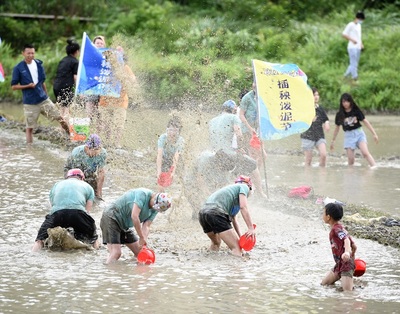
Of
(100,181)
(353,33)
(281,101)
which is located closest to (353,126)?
(281,101)

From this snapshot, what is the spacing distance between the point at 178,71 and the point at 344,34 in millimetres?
4376

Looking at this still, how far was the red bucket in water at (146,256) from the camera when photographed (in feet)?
34.5

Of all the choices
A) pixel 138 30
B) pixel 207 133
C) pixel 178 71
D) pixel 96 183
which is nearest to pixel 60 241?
pixel 96 183

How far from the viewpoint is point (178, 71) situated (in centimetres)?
2425

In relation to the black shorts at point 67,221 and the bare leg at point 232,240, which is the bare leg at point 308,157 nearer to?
the bare leg at point 232,240

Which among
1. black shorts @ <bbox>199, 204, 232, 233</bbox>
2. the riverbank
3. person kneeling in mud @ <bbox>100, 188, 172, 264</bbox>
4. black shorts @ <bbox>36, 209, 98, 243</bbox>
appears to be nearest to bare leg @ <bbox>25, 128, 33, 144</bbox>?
the riverbank

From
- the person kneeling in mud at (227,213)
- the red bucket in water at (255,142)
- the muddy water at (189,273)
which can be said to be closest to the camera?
the muddy water at (189,273)

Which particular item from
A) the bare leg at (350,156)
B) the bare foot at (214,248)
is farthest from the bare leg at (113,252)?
the bare leg at (350,156)

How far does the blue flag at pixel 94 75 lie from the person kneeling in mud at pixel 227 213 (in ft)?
20.7

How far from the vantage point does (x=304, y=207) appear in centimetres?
1341

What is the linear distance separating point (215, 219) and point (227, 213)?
173mm

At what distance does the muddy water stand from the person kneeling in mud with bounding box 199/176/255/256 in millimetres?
223

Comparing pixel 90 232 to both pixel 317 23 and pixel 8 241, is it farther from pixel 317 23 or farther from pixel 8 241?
pixel 317 23

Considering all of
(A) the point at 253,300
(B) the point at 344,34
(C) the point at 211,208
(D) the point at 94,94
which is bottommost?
(A) the point at 253,300
